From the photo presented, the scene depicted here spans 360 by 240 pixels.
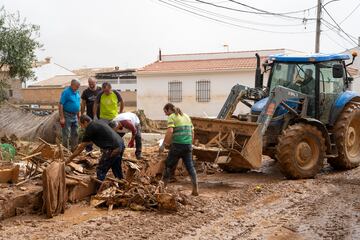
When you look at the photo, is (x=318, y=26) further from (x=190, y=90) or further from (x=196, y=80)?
(x=190, y=90)

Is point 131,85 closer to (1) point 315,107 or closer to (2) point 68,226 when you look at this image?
(1) point 315,107

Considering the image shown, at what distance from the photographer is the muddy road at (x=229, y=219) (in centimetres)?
694

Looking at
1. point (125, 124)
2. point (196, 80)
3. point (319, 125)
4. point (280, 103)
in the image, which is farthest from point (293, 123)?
point (196, 80)

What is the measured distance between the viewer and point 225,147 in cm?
1070

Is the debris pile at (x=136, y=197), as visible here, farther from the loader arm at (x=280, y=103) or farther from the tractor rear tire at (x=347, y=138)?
the tractor rear tire at (x=347, y=138)

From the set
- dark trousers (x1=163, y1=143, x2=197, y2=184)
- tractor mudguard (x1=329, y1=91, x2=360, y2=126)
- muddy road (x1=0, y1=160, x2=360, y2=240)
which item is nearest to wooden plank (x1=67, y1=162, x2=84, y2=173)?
muddy road (x1=0, y1=160, x2=360, y2=240)

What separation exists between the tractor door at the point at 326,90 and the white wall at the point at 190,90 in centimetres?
1769

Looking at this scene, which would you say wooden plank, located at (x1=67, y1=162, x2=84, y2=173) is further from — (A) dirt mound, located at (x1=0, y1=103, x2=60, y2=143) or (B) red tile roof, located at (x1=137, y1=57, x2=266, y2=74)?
(B) red tile roof, located at (x1=137, y1=57, x2=266, y2=74)

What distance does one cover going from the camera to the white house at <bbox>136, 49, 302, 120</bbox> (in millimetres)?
30906

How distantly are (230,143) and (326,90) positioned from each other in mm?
2999

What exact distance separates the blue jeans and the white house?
768 inches

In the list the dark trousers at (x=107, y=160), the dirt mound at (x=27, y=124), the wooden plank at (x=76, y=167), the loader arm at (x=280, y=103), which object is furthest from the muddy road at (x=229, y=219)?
the dirt mound at (x=27, y=124)

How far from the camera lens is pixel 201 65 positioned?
32375mm

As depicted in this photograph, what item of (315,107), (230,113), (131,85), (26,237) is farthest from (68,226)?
(131,85)
